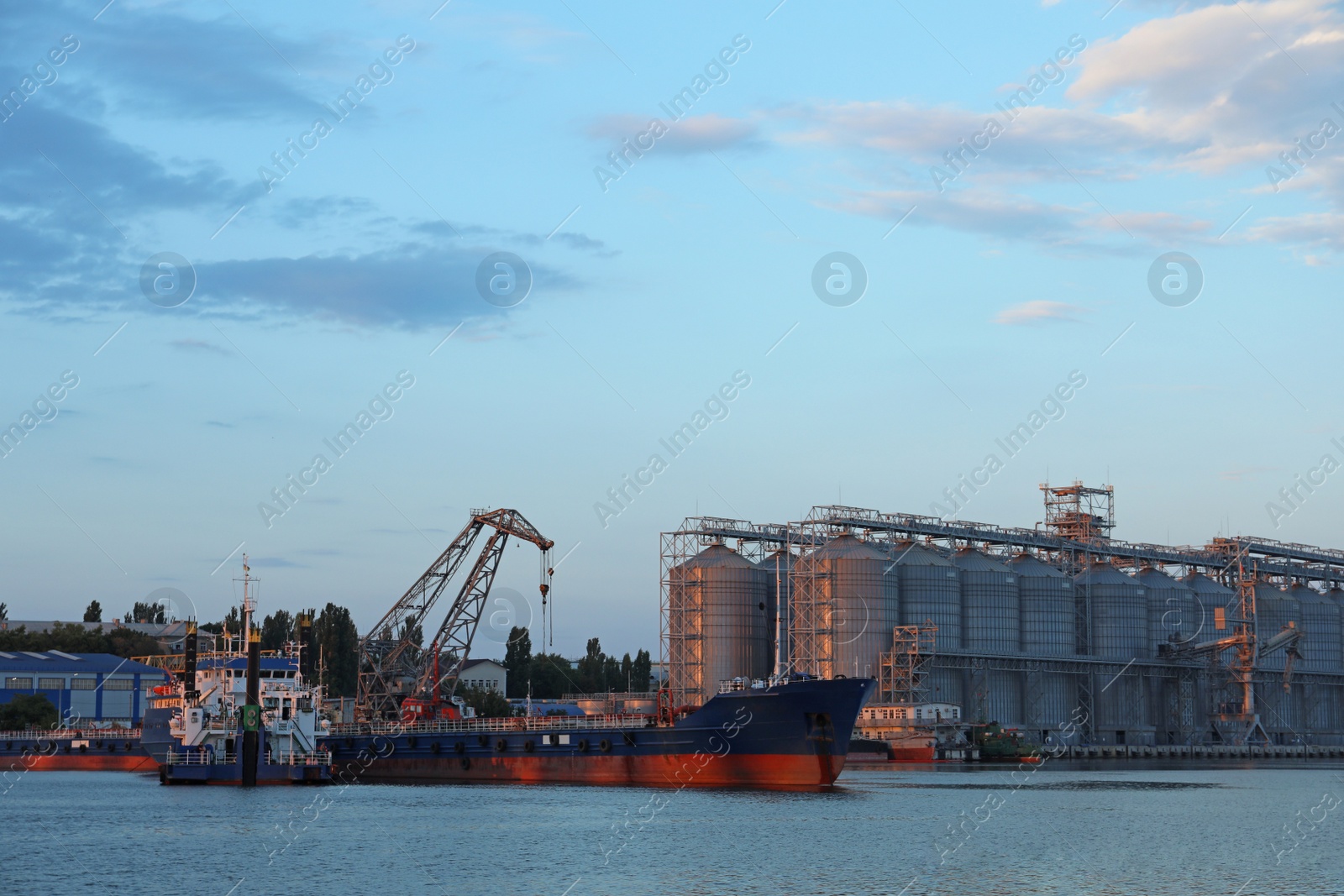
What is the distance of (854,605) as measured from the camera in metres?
111

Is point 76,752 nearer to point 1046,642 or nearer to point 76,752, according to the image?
point 76,752

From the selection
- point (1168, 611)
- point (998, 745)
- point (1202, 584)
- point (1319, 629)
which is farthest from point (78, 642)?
point (1319, 629)

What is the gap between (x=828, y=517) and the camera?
114875mm

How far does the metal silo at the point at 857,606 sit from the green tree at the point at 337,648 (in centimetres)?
4225

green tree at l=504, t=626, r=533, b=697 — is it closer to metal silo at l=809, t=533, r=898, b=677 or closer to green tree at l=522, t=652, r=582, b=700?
green tree at l=522, t=652, r=582, b=700

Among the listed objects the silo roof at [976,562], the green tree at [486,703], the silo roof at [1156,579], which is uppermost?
the silo roof at [976,562]

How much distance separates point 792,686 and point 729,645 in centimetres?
5227

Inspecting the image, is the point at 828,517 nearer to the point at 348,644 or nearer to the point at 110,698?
the point at 348,644

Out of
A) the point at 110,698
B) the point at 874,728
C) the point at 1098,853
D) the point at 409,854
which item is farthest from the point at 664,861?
the point at 110,698

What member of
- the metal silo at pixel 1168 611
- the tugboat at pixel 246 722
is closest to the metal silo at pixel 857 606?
the metal silo at pixel 1168 611

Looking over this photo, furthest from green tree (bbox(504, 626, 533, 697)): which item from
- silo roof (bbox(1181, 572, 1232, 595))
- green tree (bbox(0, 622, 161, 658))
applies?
silo roof (bbox(1181, 572, 1232, 595))

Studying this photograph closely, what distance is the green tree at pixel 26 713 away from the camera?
120 m

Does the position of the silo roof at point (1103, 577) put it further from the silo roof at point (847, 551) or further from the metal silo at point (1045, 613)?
the silo roof at point (847, 551)

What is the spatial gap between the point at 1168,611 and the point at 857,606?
36.0m
